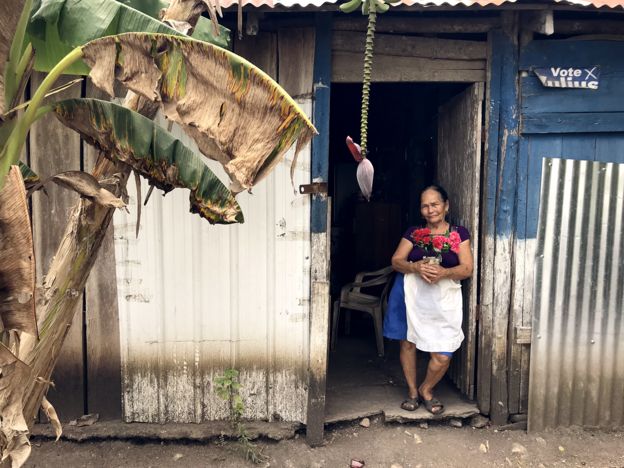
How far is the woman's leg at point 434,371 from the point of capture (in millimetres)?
3973

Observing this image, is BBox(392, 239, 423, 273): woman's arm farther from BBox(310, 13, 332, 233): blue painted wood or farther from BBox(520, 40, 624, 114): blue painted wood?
BBox(520, 40, 624, 114): blue painted wood

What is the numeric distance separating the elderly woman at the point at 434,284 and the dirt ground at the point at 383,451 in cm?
31

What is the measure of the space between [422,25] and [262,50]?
42.7 inches

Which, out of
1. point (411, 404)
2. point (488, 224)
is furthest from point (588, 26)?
point (411, 404)

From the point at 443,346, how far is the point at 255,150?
2.58 meters

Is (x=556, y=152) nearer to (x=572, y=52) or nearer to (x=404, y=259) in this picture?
(x=572, y=52)

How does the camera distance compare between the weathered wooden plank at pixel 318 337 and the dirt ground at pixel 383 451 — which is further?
the weathered wooden plank at pixel 318 337

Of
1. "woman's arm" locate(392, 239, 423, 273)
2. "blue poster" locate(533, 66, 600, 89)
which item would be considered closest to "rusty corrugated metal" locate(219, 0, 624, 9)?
"blue poster" locate(533, 66, 600, 89)

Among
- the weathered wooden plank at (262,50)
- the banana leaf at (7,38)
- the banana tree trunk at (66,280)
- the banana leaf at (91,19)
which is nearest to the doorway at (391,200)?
the weathered wooden plank at (262,50)

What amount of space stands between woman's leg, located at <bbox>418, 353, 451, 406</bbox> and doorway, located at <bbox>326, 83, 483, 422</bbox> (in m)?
0.15

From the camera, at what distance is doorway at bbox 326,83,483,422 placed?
4.05m

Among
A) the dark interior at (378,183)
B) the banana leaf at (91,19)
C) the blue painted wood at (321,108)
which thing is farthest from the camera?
the dark interior at (378,183)

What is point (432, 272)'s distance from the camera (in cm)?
388

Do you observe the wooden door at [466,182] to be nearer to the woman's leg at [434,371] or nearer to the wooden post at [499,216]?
the wooden post at [499,216]
